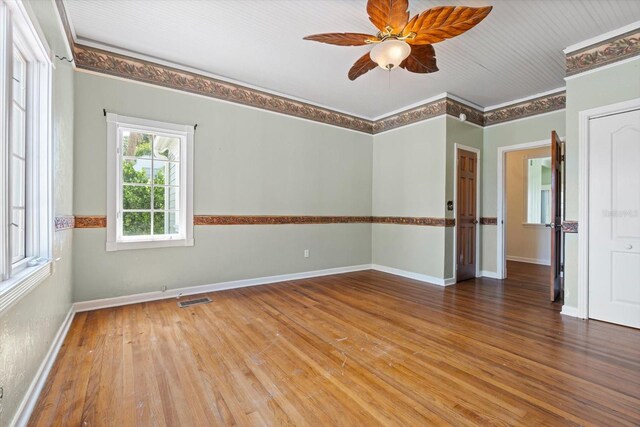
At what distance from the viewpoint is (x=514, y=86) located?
4211mm

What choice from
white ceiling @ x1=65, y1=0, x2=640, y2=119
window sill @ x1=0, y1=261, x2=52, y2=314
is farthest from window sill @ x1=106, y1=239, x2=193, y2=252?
white ceiling @ x1=65, y1=0, x2=640, y2=119

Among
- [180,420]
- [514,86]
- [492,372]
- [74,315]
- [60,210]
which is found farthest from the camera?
[514,86]

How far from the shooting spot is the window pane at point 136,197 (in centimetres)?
351

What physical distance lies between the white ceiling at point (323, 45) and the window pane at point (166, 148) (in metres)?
0.96

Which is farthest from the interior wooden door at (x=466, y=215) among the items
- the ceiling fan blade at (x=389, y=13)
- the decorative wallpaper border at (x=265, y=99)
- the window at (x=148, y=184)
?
the window at (x=148, y=184)

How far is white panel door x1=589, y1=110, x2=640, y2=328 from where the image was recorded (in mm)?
2877

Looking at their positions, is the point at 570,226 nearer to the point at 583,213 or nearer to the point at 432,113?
the point at 583,213

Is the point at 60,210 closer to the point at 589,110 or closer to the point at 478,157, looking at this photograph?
the point at 589,110

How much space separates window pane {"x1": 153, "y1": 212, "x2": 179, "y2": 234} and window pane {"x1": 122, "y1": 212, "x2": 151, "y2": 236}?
77mm

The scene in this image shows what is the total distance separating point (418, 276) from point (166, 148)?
4184mm

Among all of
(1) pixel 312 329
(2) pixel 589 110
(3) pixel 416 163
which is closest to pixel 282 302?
(1) pixel 312 329

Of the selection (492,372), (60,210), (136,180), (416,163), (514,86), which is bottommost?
(492,372)

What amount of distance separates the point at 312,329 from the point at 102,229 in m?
2.58

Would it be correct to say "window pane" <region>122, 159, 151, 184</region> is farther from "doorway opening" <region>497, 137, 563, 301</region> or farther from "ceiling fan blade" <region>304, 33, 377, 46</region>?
"doorway opening" <region>497, 137, 563, 301</region>
